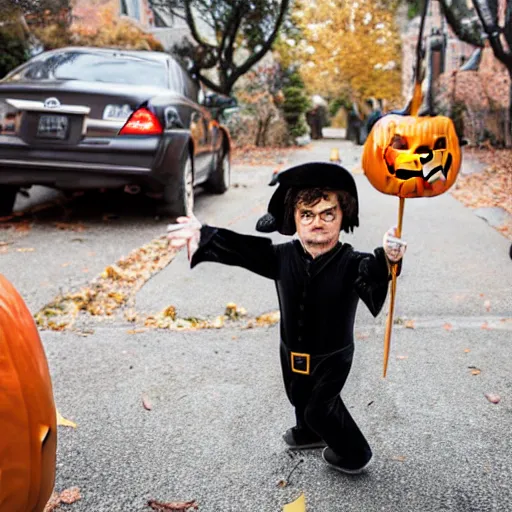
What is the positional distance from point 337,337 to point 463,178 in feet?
12.9

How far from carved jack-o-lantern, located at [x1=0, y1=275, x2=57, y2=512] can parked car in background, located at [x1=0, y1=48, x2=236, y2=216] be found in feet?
6.32

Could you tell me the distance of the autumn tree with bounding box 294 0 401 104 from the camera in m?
2.27

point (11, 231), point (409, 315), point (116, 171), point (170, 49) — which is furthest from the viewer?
point (11, 231)

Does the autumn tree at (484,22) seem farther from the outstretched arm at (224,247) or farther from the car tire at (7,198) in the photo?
the car tire at (7,198)

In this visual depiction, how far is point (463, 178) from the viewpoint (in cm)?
559

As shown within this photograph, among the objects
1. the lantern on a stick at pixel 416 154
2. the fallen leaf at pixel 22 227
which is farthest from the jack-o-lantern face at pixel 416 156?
the fallen leaf at pixel 22 227

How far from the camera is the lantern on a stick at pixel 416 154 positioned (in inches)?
68.4

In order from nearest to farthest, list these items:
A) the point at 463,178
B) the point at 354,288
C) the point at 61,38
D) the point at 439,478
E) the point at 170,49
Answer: the point at 354,288 < the point at 439,478 < the point at 61,38 < the point at 170,49 < the point at 463,178

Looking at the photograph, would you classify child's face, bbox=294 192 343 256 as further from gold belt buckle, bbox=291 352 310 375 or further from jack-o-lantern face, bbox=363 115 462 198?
gold belt buckle, bbox=291 352 310 375

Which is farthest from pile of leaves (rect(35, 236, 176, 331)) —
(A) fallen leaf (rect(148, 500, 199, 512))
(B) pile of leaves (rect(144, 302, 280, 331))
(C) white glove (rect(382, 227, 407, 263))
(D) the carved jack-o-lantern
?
(C) white glove (rect(382, 227, 407, 263))

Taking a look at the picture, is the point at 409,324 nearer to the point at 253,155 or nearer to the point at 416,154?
the point at 416,154

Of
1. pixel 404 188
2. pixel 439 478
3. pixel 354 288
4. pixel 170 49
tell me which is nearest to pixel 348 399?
pixel 439 478

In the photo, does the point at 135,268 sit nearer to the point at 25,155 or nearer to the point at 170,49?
the point at 25,155

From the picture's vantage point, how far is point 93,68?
351 centimetres
